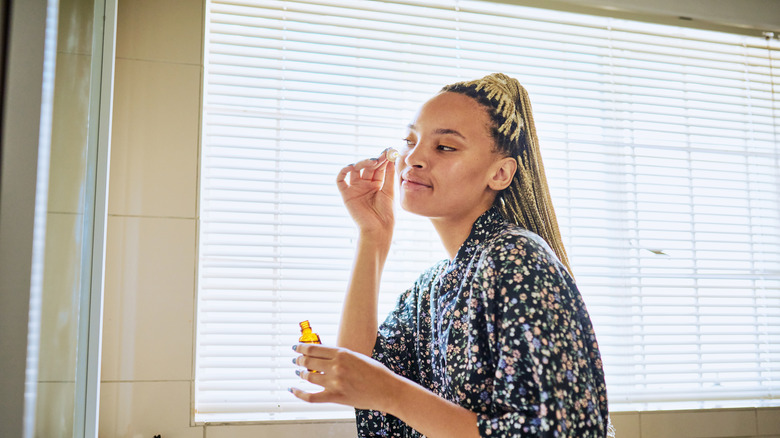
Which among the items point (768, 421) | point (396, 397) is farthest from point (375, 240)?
point (768, 421)

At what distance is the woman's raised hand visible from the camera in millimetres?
1193

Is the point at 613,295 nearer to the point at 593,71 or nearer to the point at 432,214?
the point at 593,71

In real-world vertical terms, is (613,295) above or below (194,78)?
below

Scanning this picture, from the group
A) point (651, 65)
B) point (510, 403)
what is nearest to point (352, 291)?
point (510, 403)

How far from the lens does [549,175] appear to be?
1.72 metres

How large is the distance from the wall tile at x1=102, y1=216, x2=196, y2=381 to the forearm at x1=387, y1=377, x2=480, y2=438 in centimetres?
74

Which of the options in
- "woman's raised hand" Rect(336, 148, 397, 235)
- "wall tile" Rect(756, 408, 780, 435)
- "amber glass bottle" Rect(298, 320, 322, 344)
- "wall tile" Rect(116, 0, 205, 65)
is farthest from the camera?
"wall tile" Rect(756, 408, 780, 435)

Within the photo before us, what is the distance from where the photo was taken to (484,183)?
100cm

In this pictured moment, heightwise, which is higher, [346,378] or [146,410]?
[346,378]

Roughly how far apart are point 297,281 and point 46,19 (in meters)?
1.06

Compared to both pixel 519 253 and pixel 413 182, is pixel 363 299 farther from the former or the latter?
pixel 519 253

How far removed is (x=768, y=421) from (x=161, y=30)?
2.05m

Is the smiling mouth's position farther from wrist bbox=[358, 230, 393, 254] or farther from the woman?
wrist bbox=[358, 230, 393, 254]

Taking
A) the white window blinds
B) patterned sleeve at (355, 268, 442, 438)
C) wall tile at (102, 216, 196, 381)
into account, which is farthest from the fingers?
wall tile at (102, 216, 196, 381)
